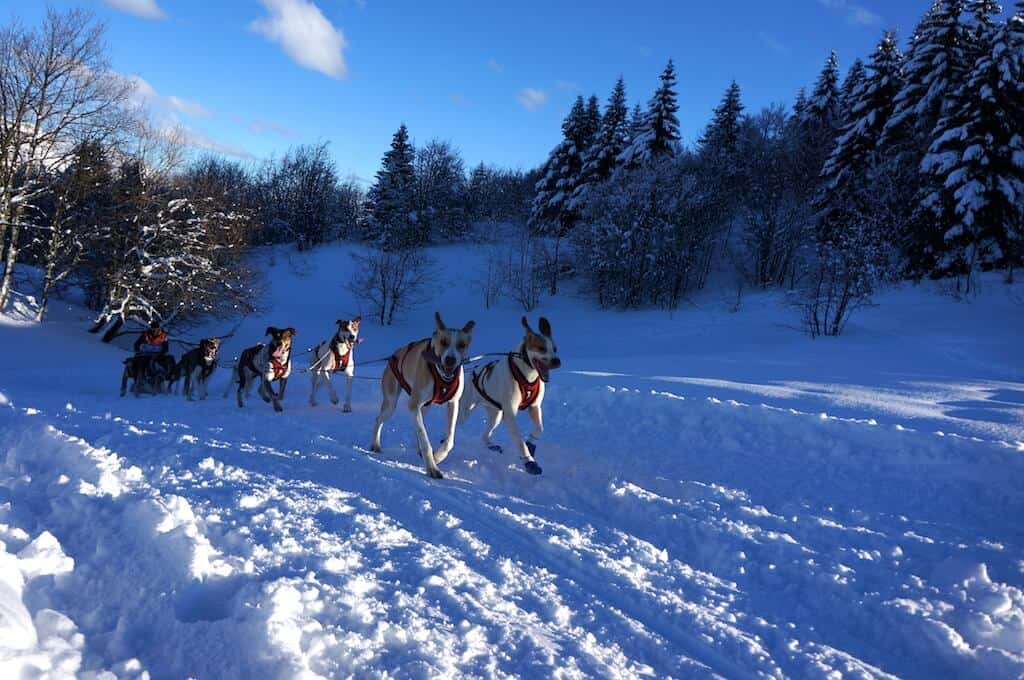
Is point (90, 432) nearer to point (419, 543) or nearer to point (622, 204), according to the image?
point (419, 543)

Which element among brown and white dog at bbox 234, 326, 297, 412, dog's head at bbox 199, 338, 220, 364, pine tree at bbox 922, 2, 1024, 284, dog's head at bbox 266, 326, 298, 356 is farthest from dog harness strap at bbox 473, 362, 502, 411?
pine tree at bbox 922, 2, 1024, 284

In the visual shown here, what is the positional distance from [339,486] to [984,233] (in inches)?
1107

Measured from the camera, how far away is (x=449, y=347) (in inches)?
237

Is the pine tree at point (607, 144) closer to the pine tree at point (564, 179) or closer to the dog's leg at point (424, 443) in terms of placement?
the pine tree at point (564, 179)

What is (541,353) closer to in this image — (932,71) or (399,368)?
(399,368)

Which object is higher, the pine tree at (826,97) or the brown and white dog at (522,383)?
the pine tree at (826,97)

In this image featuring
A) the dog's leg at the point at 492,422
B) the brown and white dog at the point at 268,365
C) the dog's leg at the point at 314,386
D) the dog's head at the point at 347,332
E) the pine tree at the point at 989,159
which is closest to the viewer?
the dog's leg at the point at 492,422

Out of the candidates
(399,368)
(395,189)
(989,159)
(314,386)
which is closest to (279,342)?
(314,386)

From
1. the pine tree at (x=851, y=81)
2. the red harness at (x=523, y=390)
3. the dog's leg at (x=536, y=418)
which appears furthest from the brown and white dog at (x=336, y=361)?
the pine tree at (x=851, y=81)

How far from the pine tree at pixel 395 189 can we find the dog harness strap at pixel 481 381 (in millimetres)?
39660

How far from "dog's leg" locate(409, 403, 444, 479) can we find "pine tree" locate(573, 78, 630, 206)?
34.3 m

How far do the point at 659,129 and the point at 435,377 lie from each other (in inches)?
1397

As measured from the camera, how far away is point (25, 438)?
558cm

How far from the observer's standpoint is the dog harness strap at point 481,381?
22.2 feet
